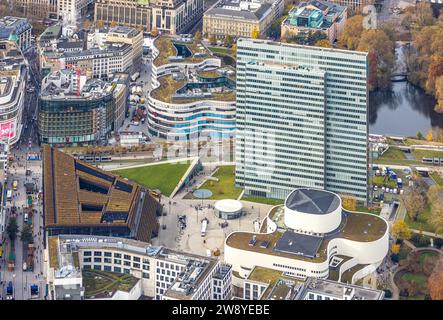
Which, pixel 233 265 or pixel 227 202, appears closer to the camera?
pixel 233 265

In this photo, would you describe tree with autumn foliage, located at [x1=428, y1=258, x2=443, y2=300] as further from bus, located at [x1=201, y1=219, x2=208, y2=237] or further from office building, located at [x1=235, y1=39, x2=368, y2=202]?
bus, located at [x1=201, y1=219, x2=208, y2=237]

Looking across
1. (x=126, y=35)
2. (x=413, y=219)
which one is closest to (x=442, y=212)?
(x=413, y=219)

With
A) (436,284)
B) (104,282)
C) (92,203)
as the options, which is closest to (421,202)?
(436,284)

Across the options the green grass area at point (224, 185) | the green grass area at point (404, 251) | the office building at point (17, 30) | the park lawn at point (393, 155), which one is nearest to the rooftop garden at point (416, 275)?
the green grass area at point (404, 251)

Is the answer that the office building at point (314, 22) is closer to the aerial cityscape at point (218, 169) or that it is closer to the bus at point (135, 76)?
the aerial cityscape at point (218, 169)

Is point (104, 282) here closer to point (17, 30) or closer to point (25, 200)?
point (25, 200)

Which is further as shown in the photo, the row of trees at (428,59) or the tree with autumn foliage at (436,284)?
the row of trees at (428,59)

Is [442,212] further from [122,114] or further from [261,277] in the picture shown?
[122,114]
